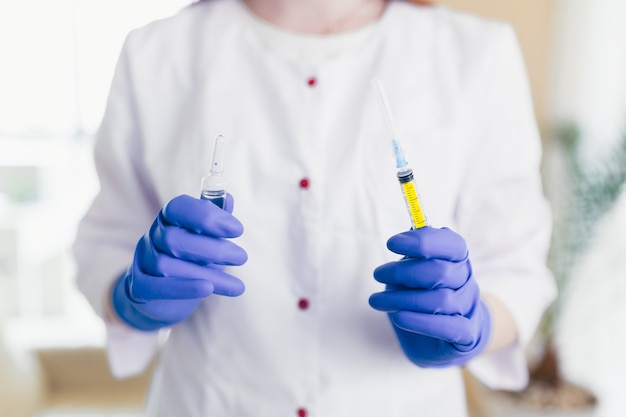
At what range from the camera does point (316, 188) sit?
0.79m

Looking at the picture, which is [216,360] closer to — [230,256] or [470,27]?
[230,256]

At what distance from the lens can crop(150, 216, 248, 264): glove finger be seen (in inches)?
25.8

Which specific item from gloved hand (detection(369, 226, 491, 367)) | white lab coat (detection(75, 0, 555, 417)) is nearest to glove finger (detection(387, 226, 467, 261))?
gloved hand (detection(369, 226, 491, 367))

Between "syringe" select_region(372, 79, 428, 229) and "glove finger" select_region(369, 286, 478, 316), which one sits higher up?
"syringe" select_region(372, 79, 428, 229)

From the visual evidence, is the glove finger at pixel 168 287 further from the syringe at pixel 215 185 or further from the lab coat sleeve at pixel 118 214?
the lab coat sleeve at pixel 118 214

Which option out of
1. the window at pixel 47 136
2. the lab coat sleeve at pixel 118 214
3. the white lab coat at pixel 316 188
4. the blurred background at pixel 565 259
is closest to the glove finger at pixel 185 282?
the white lab coat at pixel 316 188

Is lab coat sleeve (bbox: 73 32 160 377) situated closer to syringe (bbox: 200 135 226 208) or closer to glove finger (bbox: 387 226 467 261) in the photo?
syringe (bbox: 200 135 226 208)

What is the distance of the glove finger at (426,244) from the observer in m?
0.66

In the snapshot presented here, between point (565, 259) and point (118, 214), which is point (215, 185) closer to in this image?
point (118, 214)

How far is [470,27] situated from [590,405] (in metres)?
1.43

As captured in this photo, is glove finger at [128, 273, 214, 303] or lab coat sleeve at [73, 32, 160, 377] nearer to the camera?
glove finger at [128, 273, 214, 303]

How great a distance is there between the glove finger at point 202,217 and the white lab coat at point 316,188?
5.6 inches

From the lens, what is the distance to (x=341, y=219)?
79 cm

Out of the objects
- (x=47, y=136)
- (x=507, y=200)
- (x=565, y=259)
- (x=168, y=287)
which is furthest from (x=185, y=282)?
(x=47, y=136)
